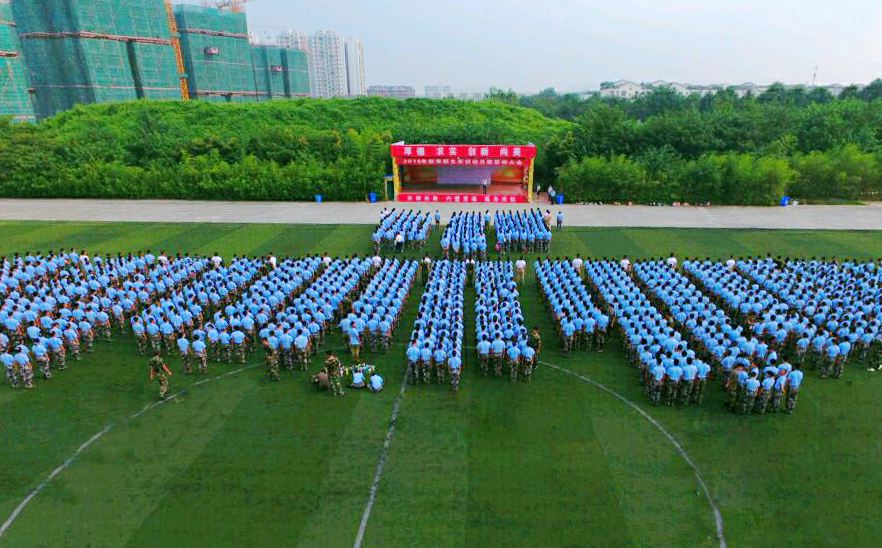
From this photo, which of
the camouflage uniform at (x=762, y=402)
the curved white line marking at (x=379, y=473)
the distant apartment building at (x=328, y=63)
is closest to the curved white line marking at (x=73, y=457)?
the curved white line marking at (x=379, y=473)

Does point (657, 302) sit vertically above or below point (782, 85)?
below

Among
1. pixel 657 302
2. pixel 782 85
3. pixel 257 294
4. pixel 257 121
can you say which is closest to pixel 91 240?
pixel 257 294

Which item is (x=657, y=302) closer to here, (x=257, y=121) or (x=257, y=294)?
(x=257, y=294)

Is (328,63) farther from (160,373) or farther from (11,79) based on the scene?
(160,373)

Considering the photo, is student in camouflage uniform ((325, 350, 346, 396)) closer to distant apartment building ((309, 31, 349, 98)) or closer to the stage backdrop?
the stage backdrop

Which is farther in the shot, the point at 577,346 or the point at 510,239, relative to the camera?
the point at 510,239

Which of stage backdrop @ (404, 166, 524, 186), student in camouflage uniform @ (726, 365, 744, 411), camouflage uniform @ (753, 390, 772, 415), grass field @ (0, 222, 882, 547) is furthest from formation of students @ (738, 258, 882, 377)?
stage backdrop @ (404, 166, 524, 186)

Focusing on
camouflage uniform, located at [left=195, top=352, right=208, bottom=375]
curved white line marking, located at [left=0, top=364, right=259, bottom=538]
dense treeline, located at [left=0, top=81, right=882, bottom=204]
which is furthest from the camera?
dense treeline, located at [left=0, top=81, right=882, bottom=204]
